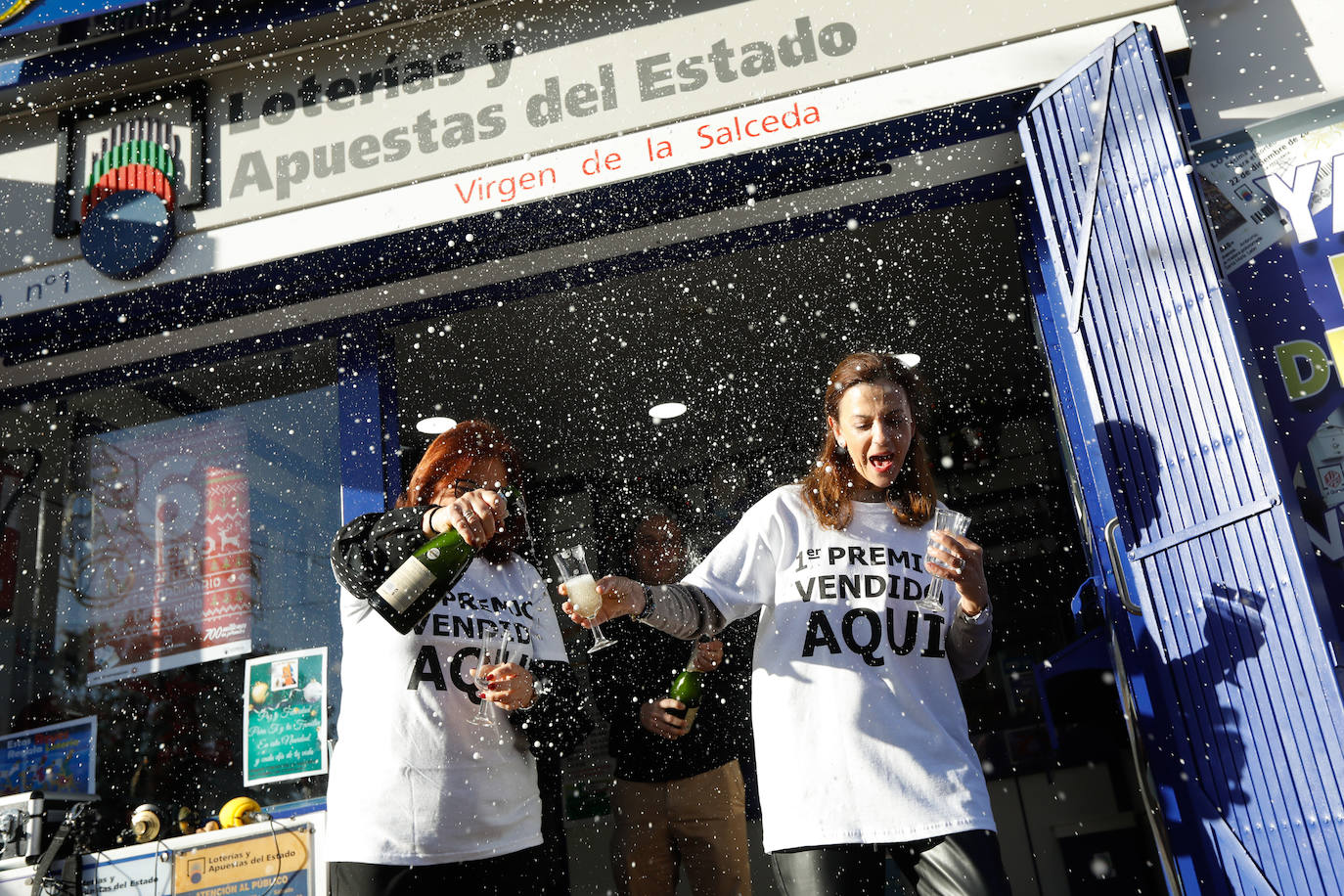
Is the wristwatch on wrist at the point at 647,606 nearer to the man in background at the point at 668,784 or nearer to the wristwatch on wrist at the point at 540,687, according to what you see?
the wristwatch on wrist at the point at 540,687

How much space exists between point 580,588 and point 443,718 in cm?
49

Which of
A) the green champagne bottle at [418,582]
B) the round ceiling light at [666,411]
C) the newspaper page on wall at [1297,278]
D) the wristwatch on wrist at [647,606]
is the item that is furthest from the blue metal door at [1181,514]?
the round ceiling light at [666,411]

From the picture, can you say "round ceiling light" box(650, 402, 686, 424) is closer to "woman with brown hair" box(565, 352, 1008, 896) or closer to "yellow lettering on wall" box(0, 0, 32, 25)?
"yellow lettering on wall" box(0, 0, 32, 25)

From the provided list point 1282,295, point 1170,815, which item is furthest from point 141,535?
point 1282,295

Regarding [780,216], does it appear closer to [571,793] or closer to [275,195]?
[275,195]

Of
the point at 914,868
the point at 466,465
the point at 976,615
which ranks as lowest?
the point at 914,868

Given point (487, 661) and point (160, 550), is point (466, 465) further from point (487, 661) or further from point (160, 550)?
point (160, 550)

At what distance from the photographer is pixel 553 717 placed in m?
2.46

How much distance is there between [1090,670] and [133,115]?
15.3 feet

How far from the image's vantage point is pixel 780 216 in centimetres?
398

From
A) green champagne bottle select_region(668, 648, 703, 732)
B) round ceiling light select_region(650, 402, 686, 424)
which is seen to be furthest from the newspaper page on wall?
round ceiling light select_region(650, 402, 686, 424)

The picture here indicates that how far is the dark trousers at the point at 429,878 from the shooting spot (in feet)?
6.91

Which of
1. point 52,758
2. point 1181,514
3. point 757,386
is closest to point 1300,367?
point 1181,514

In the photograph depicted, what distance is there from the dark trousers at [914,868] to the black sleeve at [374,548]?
114 cm
